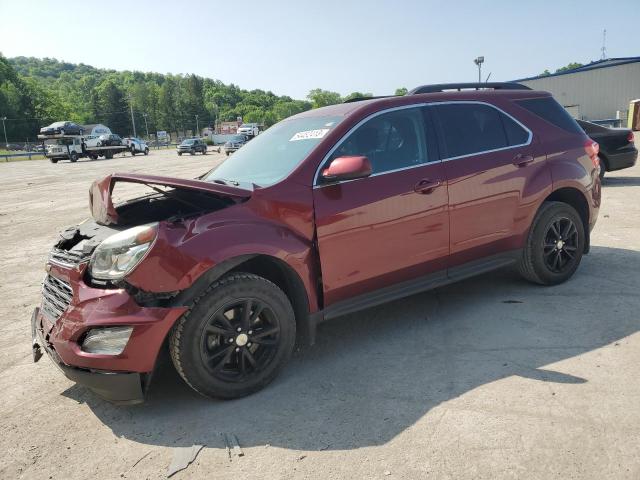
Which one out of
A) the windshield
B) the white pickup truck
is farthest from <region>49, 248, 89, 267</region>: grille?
the white pickup truck

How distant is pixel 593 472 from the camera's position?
2.28 meters

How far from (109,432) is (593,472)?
255 centimetres

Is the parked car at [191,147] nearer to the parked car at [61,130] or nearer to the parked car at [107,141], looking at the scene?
the parked car at [107,141]

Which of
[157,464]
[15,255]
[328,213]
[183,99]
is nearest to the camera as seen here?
[157,464]

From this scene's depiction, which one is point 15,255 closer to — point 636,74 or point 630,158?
point 630,158

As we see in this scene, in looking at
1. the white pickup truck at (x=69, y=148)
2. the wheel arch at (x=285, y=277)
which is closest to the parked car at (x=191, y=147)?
the white pickup truck at (x=69, y=148)

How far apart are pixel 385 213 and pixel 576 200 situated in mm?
2477

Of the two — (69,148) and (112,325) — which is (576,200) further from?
(69,148)

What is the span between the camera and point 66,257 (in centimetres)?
312

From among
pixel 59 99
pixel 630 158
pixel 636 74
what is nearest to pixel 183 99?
pixel 59 99

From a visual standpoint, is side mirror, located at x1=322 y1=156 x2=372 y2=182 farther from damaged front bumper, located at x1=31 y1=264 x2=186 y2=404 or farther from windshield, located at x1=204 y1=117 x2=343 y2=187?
damaged front bumper, located at x1=31 y1=264 x2=186 y2=404

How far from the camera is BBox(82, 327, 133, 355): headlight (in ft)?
9.03

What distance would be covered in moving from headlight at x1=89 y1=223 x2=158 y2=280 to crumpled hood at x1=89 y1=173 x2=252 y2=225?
0.30 meters

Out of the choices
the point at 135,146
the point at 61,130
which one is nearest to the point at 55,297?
the point at 61,130
